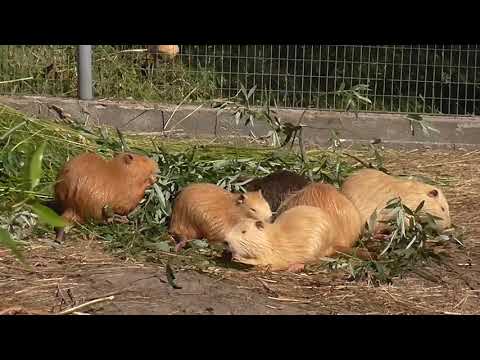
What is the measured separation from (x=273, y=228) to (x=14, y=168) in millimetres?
1677

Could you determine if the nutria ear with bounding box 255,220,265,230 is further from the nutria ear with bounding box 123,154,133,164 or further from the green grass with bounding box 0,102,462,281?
the nutria ear with bounding box 123,154,133,164

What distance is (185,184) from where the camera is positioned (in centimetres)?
512

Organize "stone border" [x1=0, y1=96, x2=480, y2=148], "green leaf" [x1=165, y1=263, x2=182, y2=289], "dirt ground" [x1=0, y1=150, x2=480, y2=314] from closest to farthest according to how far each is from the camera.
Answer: "dirt ground" [x1=0, y1=150, x2=480, y2=314] < "green leaf" [x1=165, y1=263, x2=182, y2=289] < "stone border" [x1=0, y1=96, x2=480, y2=148]

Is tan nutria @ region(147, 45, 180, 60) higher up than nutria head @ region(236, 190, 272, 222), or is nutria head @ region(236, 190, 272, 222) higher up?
tan nutria @ region(147, 45, 180, 60)

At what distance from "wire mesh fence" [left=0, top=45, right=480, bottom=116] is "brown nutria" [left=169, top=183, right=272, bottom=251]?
3.72 metres

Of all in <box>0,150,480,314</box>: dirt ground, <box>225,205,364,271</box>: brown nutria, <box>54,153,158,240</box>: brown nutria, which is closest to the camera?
<box>0,150,480,314</box>: dirt ground

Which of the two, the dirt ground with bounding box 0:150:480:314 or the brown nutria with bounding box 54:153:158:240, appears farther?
the brown nutria with bounding box 54:153:158:240

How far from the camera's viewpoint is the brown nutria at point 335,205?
4.47 m

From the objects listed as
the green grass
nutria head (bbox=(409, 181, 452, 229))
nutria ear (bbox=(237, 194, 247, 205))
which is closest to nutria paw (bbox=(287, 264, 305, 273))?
the green grass

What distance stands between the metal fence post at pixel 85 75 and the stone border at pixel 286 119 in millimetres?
145

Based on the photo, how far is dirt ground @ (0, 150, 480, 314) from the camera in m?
3.62

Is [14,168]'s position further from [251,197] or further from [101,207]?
[251,197]

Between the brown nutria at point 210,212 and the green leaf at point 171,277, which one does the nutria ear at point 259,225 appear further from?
the green leaf at point 171,277

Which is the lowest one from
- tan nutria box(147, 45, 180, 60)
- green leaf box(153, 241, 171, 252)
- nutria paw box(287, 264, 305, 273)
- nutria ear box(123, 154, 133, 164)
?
nutria paw box(287, 264, 305, 273)
